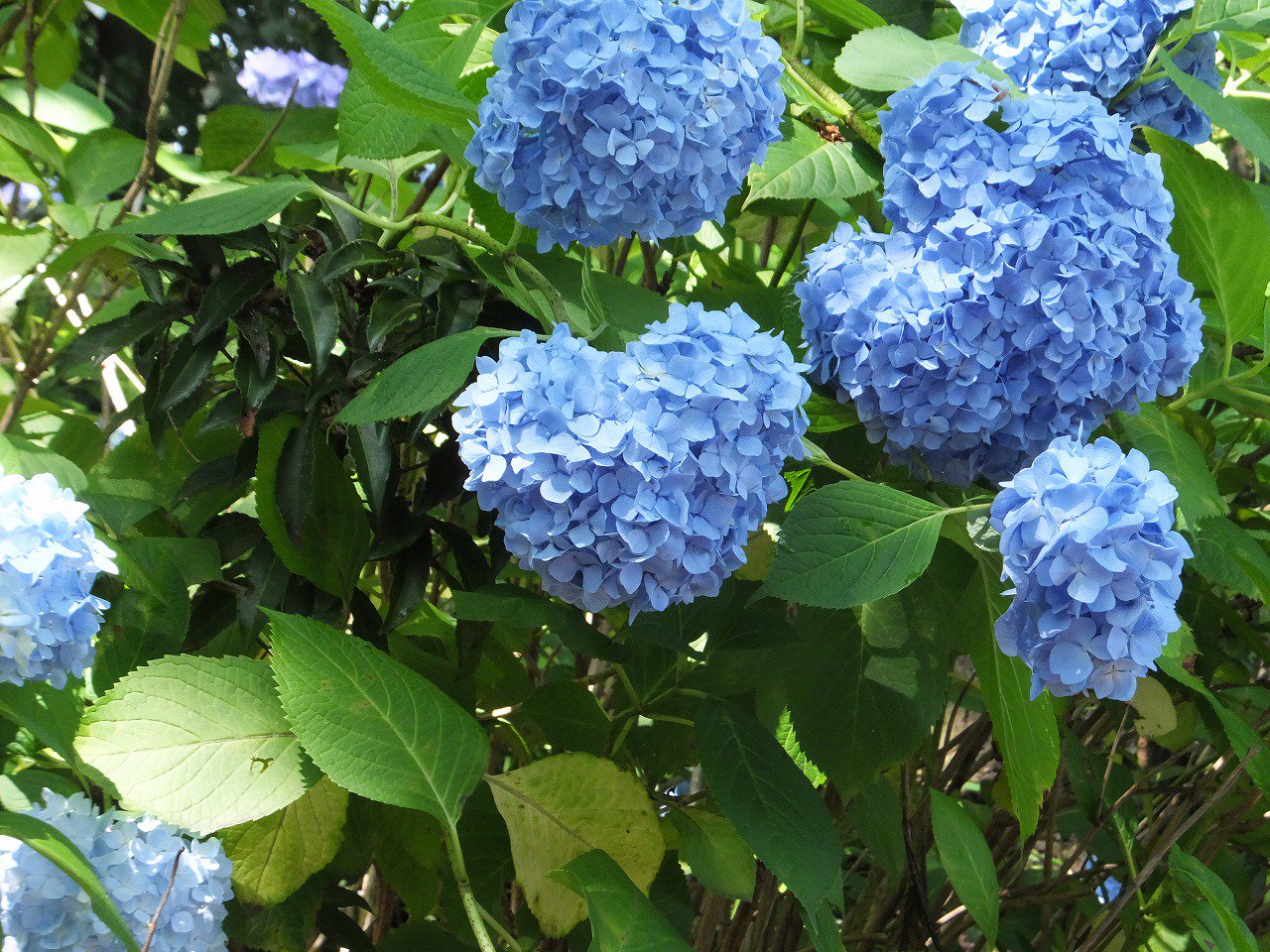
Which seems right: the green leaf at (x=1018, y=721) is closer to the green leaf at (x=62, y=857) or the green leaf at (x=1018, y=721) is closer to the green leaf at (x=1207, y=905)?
the green leaf at (x=1207, y=905)

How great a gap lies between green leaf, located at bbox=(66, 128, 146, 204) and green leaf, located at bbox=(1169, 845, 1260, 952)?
1.13 m

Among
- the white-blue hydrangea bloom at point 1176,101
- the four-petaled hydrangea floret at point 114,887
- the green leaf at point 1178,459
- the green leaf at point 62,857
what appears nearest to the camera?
the green leaf at point 62,857

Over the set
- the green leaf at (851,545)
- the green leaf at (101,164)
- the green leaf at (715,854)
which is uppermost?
the green leaf at (101,164)

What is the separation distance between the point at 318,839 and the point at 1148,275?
2.28 ft

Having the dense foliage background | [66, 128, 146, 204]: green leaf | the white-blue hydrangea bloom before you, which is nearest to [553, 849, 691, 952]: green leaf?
the dense foliage background

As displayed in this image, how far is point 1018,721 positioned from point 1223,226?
41cm

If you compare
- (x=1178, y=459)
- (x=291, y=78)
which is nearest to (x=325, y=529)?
(x=1178, y=459)

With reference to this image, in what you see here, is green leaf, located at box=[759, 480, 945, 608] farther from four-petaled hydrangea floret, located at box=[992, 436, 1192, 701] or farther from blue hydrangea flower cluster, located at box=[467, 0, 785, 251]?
blue hydrangea flower cluster, located at box=[467, 0, 785, 251]

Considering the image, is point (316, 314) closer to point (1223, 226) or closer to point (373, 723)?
Answer: point (373, 723)

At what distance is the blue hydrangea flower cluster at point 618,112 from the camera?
722 mm

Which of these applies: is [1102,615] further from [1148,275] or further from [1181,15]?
[1181,15]

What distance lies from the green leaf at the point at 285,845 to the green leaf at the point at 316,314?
0.31m

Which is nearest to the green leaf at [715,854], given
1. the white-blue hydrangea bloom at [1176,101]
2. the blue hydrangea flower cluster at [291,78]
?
the white-blue hydrangea bloom at [1176,101]

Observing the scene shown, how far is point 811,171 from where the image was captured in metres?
0.90
